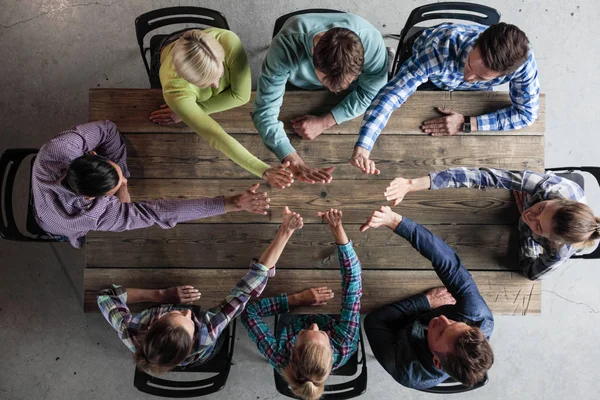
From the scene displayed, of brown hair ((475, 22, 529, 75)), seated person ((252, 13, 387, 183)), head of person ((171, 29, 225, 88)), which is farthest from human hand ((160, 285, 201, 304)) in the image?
brown hair ((475, 22, 529, 75))

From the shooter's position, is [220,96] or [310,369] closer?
[310,369]

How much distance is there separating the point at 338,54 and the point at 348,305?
3.93ft

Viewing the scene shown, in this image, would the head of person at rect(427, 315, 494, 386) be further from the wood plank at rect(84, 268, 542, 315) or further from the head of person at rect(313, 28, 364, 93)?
the head of person at rect(313, 28, 364, 93)

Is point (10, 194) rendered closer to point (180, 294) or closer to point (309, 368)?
point (180, 294)

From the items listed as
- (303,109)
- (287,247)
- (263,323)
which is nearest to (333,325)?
(263,323)

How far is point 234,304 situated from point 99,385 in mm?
1511

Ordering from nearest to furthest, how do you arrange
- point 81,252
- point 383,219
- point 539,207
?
point 539,207, point 383,219, point 81,252

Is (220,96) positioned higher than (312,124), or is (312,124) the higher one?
(220,96)

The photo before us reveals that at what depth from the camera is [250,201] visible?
211 cm

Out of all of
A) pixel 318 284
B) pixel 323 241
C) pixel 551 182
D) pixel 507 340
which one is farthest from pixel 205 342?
pixel 507 340

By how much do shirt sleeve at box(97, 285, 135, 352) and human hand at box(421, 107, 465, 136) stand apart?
1787 millimetres

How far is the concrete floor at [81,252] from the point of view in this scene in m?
2.90

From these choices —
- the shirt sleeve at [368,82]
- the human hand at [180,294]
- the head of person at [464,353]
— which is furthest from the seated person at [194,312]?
the head of person at [464,353]

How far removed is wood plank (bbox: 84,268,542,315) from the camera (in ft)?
7.32
